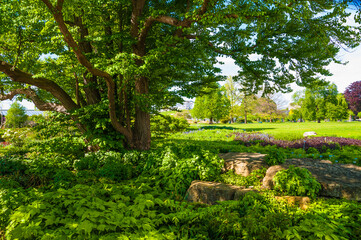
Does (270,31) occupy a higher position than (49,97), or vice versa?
(270,31)

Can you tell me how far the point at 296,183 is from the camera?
359cm

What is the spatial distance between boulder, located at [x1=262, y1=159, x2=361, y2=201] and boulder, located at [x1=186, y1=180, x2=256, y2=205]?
792 mm

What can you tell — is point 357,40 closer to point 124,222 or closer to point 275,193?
point 275,193

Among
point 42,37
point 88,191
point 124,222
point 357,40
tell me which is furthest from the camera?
point 42,37

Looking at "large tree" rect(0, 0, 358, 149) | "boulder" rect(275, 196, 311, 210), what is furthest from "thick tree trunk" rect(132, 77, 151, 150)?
"boulder" rect(275, 196, 311, 210)

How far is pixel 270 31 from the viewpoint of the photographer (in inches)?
244

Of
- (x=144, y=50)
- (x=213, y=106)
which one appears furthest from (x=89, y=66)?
(x=213, y=106)

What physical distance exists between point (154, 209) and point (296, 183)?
105 inches

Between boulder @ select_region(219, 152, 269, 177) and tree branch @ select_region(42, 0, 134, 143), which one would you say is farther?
boulder @ select_region(219, 152, 269, 177)

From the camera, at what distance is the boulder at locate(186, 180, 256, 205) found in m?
3.75

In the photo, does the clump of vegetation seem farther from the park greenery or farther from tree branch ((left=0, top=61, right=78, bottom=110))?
tree branch ((left=0, top=61, right=78, bottom=110))

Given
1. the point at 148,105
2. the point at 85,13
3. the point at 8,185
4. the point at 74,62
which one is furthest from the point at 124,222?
the point at 85,13

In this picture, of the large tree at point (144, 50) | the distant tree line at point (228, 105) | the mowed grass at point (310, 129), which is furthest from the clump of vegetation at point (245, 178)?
the distant tree line at point (228, 105)

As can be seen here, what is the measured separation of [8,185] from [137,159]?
299 cm
